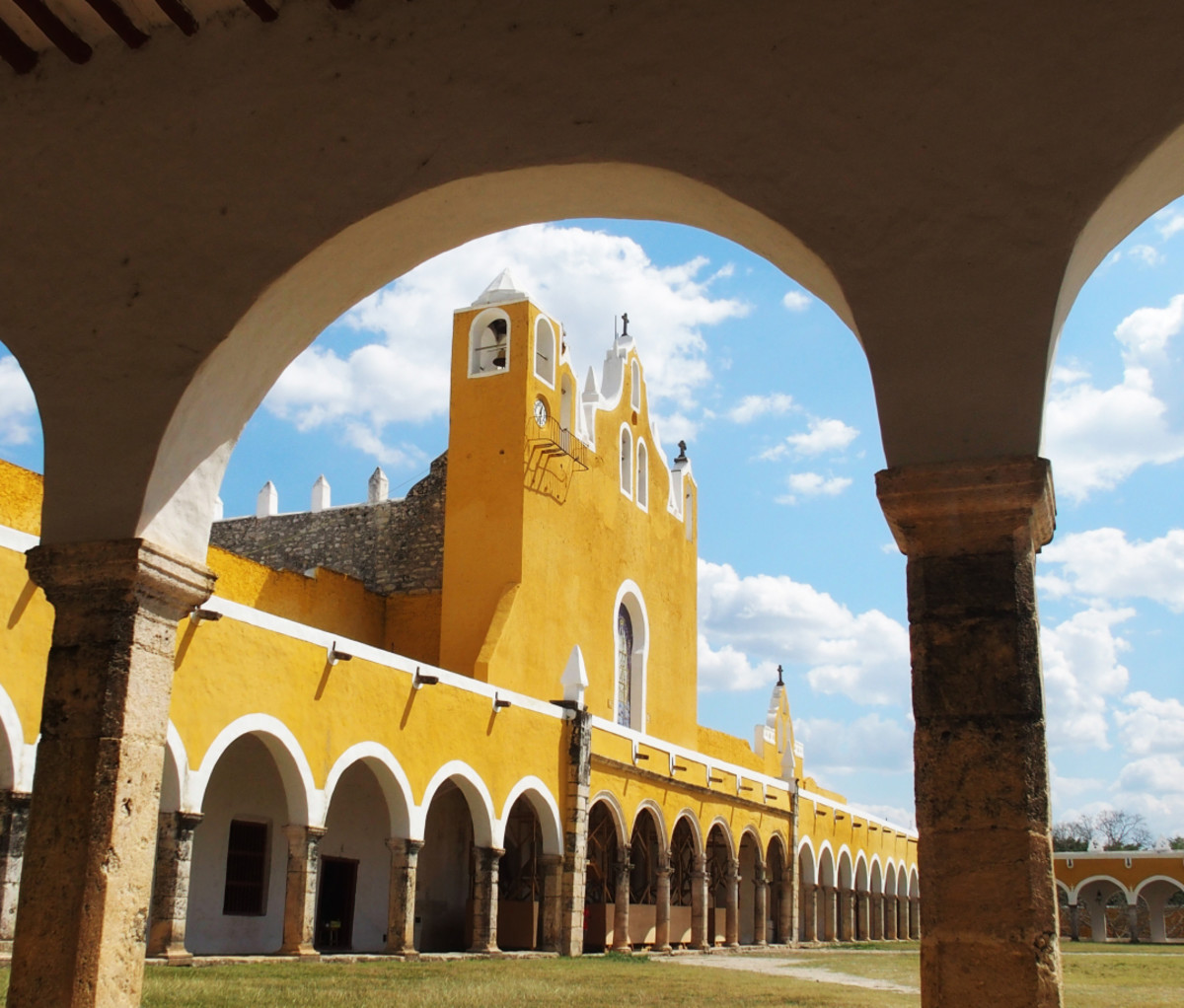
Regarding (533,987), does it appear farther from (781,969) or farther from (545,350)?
(545,350)

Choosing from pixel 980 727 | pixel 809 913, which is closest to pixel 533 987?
pixel 980 727

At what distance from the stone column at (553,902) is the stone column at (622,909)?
1.62m

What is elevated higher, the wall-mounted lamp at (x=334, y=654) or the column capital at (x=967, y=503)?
the wall-mounted lamp at (x=334, y=654)

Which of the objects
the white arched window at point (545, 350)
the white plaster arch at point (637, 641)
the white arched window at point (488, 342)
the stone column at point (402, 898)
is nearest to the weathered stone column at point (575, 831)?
the stone column at point (402, 898)

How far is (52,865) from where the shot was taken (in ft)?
13.3

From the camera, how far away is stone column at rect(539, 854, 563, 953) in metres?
16.2

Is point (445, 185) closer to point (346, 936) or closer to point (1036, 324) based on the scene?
point (1036, 324)

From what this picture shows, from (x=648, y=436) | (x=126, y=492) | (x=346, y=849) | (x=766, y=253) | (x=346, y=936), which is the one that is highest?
(x=648, y=436)

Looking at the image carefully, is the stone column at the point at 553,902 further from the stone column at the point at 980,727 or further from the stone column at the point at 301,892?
the stone column at the point at 980,727

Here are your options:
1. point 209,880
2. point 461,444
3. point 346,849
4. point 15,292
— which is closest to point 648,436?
point 461,444

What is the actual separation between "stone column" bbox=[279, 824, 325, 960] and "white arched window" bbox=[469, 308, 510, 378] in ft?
28.1

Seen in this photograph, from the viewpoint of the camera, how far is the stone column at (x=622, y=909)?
58.8ft

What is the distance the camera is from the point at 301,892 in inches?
485

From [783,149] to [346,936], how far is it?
13728 mm
